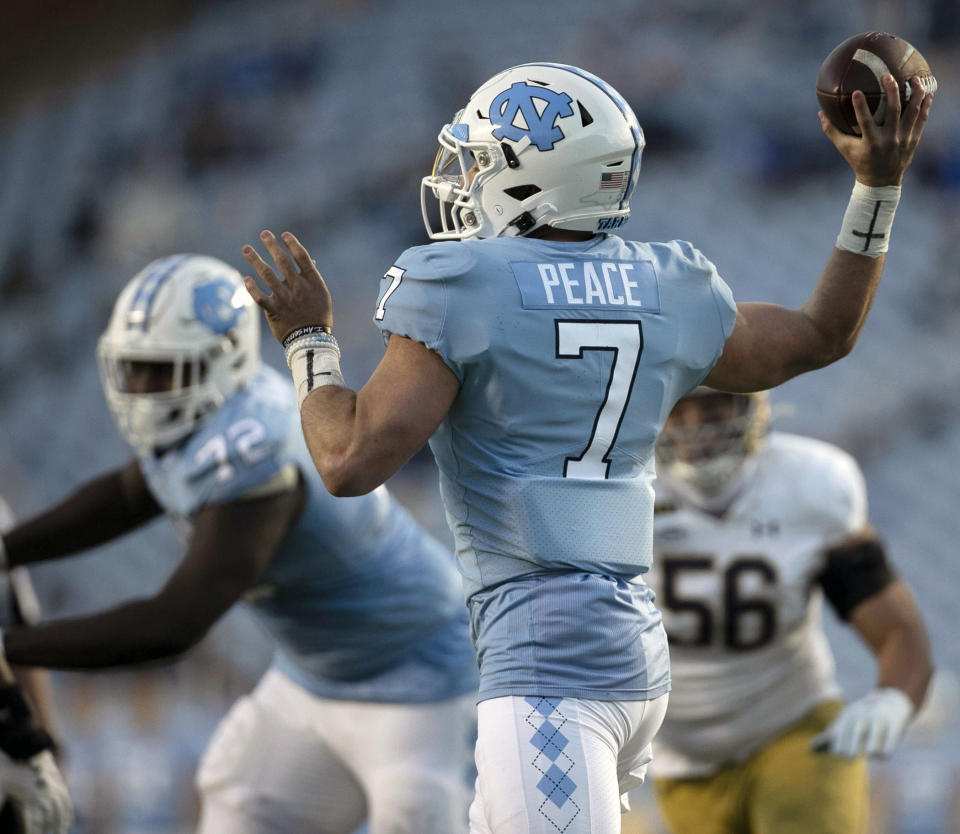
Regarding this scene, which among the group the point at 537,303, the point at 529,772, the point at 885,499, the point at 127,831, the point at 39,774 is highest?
the point at 537,303

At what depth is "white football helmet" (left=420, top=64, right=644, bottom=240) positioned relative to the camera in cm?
227

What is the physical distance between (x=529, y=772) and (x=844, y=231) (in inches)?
40.8

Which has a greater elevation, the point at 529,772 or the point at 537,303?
the point at 537,303

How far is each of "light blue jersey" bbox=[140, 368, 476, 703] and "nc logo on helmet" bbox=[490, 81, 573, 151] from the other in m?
1.12

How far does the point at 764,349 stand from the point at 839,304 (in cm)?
16

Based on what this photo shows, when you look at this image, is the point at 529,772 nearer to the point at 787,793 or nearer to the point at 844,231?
the point at 844,231

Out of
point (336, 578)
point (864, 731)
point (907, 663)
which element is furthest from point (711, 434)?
point (336, 578)

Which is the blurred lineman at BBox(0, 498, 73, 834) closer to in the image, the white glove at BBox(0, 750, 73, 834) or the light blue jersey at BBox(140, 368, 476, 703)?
the white glove at BBox(0, 750, 73, 834)

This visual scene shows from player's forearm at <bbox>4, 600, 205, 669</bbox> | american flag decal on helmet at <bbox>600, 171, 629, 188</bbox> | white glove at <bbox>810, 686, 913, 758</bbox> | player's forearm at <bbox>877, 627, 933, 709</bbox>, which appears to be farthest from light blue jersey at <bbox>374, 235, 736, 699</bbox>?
player's forearm at <bbox>877, 627, 933, 709</bbox>

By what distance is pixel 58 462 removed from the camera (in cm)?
910

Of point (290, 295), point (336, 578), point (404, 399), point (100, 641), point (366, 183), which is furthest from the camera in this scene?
point (366, 183)

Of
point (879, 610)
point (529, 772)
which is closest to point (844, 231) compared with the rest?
point (529, 772)

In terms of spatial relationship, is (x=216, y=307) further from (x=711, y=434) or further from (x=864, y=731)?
(x=864, y=731)

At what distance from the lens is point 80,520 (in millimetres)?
3533
